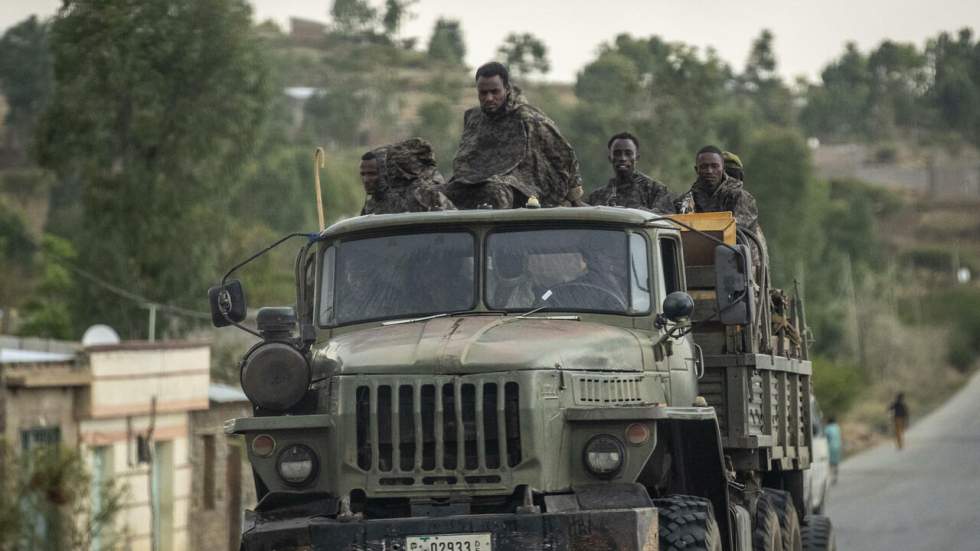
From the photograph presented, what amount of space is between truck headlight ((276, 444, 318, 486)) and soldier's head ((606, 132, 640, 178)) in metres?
4.05

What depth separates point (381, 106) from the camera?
431ft

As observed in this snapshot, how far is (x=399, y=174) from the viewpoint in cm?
1216

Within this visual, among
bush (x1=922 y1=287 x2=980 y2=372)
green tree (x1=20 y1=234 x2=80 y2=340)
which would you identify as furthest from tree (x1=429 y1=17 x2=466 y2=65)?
green tree (x1=20 y1=234 x2=80 y2=340)

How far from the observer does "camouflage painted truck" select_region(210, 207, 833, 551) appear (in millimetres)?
9094

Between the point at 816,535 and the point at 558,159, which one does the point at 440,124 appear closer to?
the point at 816,535

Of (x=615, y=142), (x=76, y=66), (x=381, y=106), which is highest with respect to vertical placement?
(x=381, y=106)

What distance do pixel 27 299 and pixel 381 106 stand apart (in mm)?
74692

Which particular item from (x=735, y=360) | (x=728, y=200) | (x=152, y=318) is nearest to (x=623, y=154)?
(x=728, y=200)

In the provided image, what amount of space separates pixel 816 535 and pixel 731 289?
4.87 meters

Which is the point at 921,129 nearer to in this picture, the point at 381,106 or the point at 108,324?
the point at 381,106

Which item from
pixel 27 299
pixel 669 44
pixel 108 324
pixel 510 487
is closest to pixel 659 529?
pixel 510 487

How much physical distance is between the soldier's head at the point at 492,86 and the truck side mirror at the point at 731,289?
2246 mm

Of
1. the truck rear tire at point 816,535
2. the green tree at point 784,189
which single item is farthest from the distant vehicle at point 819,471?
the green tree at point 784,189

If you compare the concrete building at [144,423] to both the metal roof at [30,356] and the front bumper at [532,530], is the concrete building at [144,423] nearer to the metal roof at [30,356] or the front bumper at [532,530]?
the metal roof at [30,356]
